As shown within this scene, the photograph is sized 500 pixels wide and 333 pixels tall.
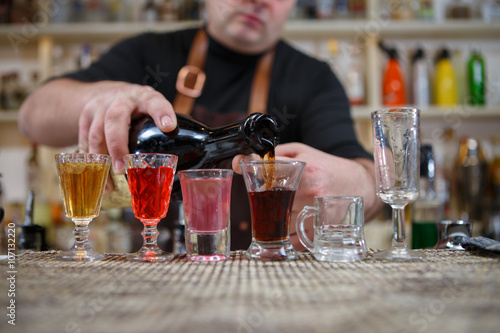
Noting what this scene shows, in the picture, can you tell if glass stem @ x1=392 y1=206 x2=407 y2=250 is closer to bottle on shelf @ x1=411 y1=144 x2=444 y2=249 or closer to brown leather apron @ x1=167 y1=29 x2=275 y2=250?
bottle on shelf @ x1=411 y1=144 x2=444 y2=249

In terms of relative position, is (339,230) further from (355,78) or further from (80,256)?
(355,78)

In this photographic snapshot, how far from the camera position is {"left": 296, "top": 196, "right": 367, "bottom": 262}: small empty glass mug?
711mm

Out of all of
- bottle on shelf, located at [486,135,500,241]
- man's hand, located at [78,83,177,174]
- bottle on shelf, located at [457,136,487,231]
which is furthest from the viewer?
bottle on shelf, located at [457,136,487,231]

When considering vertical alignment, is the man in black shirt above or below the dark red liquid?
above

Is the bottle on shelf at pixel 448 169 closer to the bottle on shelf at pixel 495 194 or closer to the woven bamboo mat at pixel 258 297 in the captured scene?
the bottle on shelf at pixel 495 194

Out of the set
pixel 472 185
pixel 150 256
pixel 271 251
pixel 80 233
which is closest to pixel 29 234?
pixel 80 233

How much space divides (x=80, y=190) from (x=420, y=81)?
2.06m

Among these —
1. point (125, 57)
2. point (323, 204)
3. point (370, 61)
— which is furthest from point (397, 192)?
point (370, 61)

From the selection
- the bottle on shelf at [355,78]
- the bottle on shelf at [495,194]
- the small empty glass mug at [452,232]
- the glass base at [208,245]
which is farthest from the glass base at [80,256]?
the bottle on shelf at [495,194]

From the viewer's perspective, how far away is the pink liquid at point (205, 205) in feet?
2.32

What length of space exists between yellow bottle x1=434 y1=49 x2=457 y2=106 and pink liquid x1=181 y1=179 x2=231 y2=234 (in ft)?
6.58

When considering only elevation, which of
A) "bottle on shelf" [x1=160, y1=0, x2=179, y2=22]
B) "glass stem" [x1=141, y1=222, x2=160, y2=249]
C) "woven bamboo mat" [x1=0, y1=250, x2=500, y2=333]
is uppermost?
"bottle on shelf" [x1=160, y1=0, x2=179, y2=22]

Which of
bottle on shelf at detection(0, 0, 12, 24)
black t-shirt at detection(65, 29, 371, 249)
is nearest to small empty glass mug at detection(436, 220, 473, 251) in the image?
black t-shirt at detection(65, 29, 371, 249)

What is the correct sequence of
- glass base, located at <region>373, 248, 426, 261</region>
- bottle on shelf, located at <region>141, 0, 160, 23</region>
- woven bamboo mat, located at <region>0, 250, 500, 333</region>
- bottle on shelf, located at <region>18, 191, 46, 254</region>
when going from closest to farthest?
woven bamboo mat, located at <region>0, 250, 500, 333</region>
glass base, located at <region>373, 248, 426, 261</region>
bottle on shelf, located at <region>18, 191, 46, 254</region>
bottle on shelf, located at <region>141, 0, 160, 23</region>
